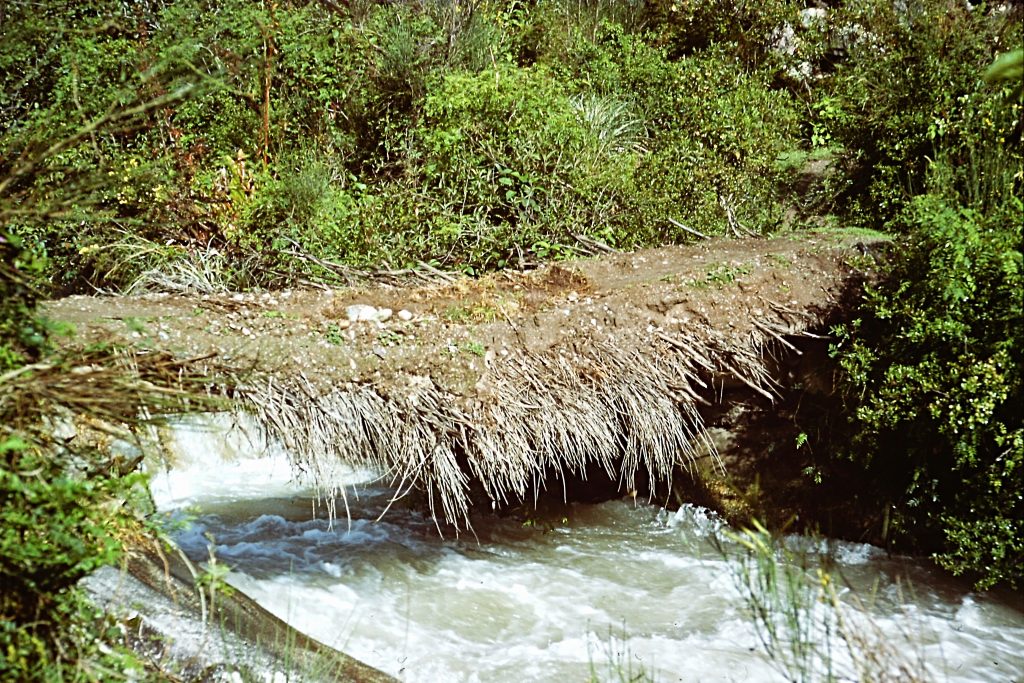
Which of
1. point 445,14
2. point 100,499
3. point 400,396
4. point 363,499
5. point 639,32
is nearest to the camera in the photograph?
point 100,499

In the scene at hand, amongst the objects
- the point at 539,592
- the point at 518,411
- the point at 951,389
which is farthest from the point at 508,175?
the point at 951,389

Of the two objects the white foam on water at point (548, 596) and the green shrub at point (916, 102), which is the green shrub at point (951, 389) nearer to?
the white foam on water at point (548, 596)

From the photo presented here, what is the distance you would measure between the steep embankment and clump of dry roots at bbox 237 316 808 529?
1 centimetres

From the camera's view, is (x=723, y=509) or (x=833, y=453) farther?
(x=723, y=509)

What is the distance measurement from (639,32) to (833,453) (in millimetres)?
6984

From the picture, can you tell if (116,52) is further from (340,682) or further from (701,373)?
(340,682)

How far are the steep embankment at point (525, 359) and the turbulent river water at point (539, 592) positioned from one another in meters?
0.42

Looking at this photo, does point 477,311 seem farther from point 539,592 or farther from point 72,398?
point 72,398

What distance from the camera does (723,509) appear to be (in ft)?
20.9

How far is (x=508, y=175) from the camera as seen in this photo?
7.97 meters

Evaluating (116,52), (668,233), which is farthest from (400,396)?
(116,52)

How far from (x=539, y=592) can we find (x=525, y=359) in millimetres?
1421

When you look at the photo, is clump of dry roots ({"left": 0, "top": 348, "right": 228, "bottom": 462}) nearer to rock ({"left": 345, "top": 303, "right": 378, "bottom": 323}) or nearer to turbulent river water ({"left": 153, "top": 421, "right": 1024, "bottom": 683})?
turbulent river water ({"left": 153, "top": 421, "right": 1024, "bottom": 683})

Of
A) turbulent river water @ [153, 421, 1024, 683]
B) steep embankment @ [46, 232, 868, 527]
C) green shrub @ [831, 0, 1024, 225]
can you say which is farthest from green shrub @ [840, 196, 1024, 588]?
green shrub @ [831, 0, 1024, 225]
